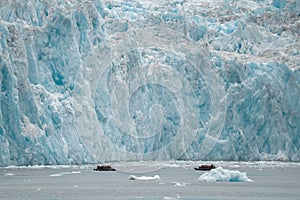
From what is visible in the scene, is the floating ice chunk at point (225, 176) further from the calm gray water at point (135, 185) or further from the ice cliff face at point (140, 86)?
the ice cliff face at point (140, 86)

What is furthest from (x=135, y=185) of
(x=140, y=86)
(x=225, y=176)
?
(x=140, y=86)

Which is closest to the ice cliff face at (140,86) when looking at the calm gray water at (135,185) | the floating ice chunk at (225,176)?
the calm gray water at (135,185)

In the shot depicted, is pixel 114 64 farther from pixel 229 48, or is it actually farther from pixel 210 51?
pixel 229 48

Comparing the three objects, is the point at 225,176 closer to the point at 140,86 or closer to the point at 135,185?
the point at 135,185

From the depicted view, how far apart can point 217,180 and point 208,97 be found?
81.2ft

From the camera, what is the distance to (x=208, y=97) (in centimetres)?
7200

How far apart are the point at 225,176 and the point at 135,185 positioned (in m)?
5.78

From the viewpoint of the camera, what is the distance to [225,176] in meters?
45.0

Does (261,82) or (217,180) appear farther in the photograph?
(261,82)

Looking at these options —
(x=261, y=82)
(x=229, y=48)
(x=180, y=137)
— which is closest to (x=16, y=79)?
(x=180, y=137)

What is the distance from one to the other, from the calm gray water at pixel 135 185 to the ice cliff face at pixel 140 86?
300 cm

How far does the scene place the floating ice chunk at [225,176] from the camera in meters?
44.2

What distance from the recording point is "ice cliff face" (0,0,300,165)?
5444 cm

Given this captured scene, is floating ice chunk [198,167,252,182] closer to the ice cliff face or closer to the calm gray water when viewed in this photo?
the calm gray water
